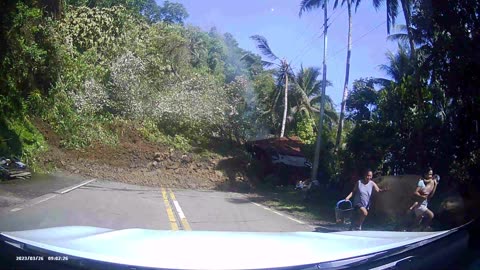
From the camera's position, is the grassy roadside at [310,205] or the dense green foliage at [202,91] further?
the grassy roadside at [310,205]

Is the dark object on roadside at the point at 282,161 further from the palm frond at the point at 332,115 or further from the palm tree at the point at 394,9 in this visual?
the palm tree at the point at 394,9

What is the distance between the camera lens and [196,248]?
135 inches

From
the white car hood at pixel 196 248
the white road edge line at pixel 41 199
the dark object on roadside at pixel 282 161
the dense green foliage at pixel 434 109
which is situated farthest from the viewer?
the dark object on roadside at pixel 282 161

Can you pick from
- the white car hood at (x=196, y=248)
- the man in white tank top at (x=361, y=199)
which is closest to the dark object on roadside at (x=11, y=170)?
the man in white tank top at (x=361, y=199)

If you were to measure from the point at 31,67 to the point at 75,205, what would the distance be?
7274 mm

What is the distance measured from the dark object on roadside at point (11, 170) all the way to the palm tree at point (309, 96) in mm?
22435

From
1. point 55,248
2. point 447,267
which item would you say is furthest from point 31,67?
point 447,267

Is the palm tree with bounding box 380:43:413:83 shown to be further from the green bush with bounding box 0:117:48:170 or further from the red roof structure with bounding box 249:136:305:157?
the green bush with bounding box 0:117:48:170

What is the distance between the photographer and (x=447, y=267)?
363 cm

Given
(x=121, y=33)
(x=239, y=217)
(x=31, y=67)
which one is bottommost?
(x=239, y=217)

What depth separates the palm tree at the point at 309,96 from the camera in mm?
34844

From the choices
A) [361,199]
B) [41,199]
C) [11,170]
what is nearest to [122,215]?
[41,199]

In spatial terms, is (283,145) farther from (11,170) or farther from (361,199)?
(361,199)

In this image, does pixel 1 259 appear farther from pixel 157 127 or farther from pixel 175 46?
pixel 175 46
